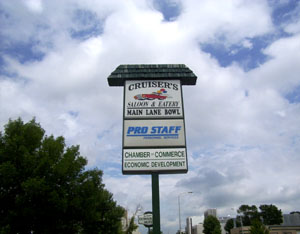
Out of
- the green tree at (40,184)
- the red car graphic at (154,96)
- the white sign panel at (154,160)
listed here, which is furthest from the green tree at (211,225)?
the red car graphic at (154,96)

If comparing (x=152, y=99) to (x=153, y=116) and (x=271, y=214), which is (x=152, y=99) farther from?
(x=271, y=214)

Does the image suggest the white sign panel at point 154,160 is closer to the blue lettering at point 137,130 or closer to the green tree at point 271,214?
the blue lettering at point 137,130

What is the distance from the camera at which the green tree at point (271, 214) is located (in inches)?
4168

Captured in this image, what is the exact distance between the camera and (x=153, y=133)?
13.6 metres

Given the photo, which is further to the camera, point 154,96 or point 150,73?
point 150,73

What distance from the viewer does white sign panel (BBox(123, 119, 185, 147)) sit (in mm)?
13375

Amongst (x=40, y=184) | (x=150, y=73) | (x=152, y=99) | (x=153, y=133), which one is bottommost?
(x=40, y=184)

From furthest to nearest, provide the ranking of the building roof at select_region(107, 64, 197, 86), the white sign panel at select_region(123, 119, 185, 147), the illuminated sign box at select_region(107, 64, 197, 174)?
the building roof at select_region(107, 64, 197, 86) < the white sign panel at select_region(123, 119, 185, 147) < the illuminated sign box at select_region(107, 64, 197, 174)

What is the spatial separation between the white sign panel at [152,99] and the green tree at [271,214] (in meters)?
108

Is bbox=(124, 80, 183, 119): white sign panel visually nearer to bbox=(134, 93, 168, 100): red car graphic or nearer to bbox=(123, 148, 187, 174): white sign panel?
bbox=(134, 93, 168, 100): red car graphic

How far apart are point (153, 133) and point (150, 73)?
3.14m

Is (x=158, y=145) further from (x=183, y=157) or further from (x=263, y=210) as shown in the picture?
(x=263, y=210)

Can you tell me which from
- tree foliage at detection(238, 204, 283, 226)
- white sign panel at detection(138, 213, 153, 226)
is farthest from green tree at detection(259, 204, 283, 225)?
white sign panel at detection(138, 213, 153, 226)

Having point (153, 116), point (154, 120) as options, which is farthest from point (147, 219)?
point (153, 116)
